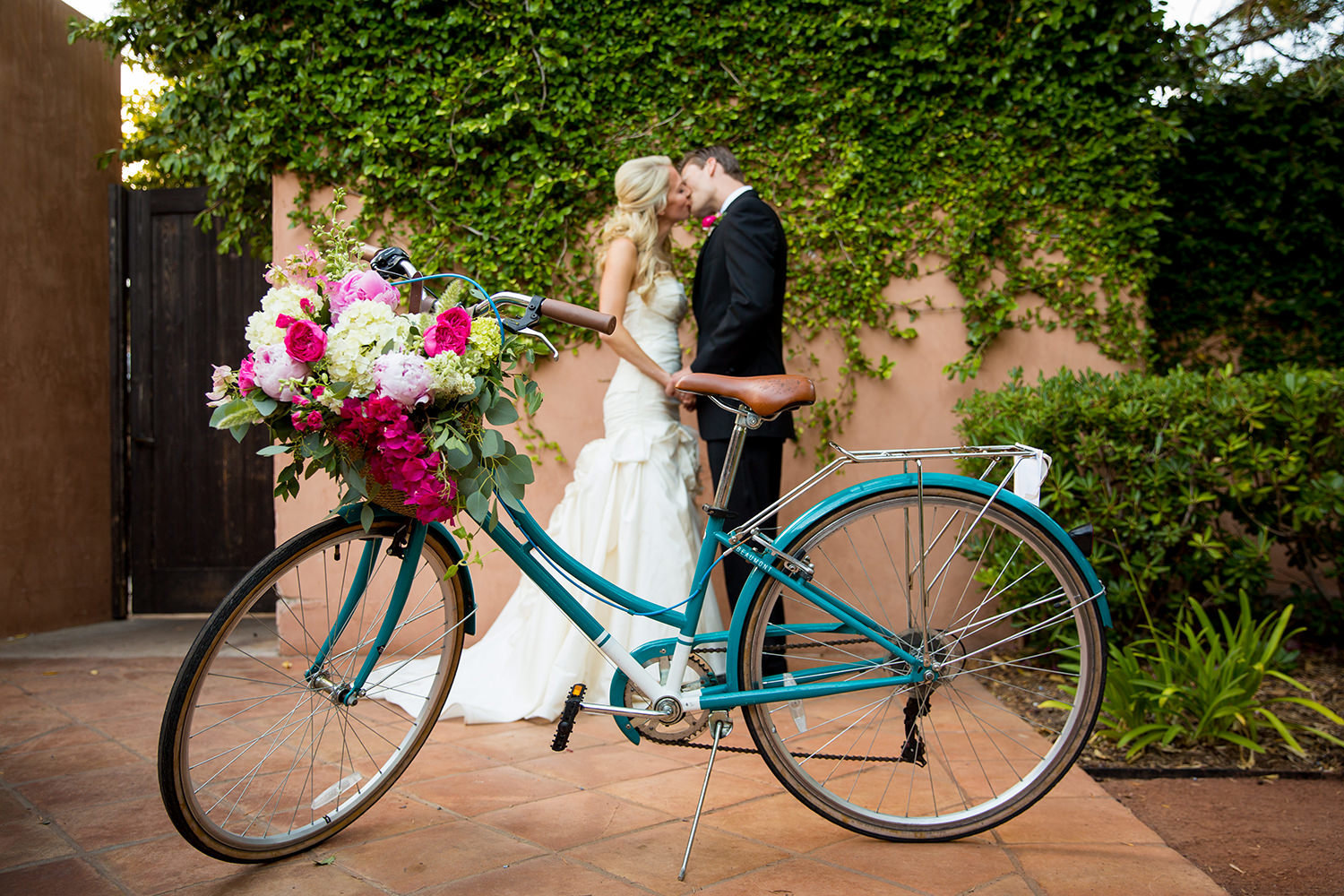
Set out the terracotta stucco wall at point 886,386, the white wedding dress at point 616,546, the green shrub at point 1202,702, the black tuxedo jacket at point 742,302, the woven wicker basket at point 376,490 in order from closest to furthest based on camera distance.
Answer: the woven wicker basket at point 376,490
the green shrub at point 1202,702
the black tuxedo jacket at point 742,302
the white wedding dress at point 616,546
the terracotta stucco wall at point 886,386

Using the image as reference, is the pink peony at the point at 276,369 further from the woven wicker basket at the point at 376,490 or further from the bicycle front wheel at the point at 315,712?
the bicycle front wheel at the point at 315,712

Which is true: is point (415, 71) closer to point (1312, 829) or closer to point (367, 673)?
point (367, 673)

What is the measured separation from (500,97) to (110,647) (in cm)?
314

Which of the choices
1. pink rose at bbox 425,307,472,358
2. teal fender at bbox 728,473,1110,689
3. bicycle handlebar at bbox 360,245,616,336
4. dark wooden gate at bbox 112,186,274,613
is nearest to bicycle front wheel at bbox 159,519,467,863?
pink rose at bbox 425,307,472,358

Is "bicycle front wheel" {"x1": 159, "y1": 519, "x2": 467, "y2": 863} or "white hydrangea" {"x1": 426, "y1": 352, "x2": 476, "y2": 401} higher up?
"white hydrangea" {"x1": 426, "y1": 352, "x2": 476, "y2": 401}

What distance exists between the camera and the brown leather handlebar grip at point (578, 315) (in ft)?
5.92

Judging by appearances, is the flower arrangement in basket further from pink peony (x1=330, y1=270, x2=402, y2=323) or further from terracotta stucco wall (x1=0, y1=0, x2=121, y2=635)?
terracotta stucco wall (x1=0, y1=0, x2=121, y2=635)

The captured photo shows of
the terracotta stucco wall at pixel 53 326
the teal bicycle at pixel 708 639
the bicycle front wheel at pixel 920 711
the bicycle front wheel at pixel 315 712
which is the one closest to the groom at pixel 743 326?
the bicycle front wheel at pixel 920 711

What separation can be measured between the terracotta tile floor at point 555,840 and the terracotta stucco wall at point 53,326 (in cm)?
219

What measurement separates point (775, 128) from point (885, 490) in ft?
7.94

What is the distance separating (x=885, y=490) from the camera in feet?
6.38

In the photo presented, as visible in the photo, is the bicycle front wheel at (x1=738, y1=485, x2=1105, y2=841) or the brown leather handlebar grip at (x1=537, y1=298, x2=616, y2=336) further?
the bicycle front wheel at (x1=738, y1=485, x2=1105, y2=841)

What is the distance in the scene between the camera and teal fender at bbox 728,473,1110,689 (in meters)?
1.95

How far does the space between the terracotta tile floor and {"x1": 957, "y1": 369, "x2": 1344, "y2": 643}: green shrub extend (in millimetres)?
1042
